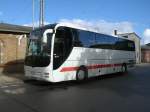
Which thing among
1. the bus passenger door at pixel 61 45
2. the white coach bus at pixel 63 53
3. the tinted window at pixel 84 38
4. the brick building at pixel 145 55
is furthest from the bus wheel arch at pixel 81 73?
the brick building at pixel 145 55

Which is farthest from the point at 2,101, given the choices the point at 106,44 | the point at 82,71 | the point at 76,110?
the point at 106,44

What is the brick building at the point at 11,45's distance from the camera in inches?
797

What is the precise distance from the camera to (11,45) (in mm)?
20812

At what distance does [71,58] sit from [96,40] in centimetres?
353

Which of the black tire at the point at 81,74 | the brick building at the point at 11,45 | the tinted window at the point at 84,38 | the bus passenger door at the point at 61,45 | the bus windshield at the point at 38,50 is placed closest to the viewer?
the bus windshield at the point at 38,50

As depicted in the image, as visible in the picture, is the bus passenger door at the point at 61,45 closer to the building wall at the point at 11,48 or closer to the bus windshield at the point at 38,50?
the bus windshield at the point at 38,50

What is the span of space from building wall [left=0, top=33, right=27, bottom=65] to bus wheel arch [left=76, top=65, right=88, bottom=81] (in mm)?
7853

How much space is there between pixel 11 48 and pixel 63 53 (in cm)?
865

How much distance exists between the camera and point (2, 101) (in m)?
9.45

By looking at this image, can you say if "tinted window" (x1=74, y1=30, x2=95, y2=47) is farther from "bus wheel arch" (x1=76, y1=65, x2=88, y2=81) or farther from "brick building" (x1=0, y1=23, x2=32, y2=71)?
"brick building" (x1=0, y1=23, x2=32, y2=71)

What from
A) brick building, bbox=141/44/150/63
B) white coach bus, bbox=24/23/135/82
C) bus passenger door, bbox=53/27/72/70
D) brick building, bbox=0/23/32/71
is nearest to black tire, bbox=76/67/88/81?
white coach bus, bbox=24/23/135/82

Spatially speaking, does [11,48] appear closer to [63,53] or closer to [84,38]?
[84,38]

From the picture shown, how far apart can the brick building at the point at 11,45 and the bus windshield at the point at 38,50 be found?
6.62m

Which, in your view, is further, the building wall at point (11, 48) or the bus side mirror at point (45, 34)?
the building wall at point (11, 48)
